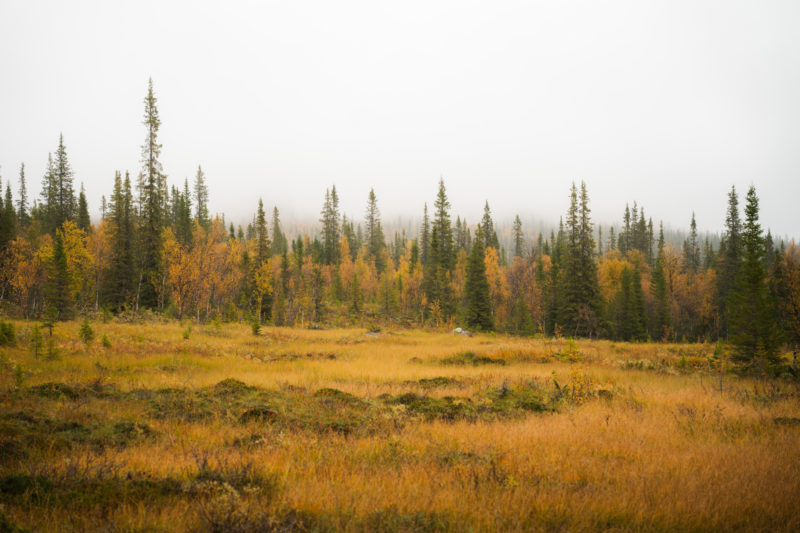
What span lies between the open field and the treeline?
1067 centimetres

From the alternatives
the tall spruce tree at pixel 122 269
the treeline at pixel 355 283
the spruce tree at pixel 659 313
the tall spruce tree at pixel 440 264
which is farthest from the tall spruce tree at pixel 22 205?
the spruce tree at pixel 659 313

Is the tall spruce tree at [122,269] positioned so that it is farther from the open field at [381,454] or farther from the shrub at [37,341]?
the open field at [381,454]

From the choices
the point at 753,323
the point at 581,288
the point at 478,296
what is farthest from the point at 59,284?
the point at 581,288

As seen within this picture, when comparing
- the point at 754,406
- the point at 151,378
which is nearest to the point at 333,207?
the point at 151,378

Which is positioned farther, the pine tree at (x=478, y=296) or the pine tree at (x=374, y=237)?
the pine tree at (x=374, y=237)

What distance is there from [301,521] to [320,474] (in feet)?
4.60

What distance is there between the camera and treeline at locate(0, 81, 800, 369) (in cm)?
2766

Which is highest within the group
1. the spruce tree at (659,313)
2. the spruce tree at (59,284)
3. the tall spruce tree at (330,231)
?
the tall spruce tree at (330,231)

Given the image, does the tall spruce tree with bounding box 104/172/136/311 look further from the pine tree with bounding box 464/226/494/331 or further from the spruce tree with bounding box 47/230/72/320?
the pine tree with bounding box 464/226/494/331

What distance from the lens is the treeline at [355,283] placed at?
2766 cm

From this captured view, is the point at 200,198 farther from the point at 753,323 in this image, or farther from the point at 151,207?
the point at 753,323

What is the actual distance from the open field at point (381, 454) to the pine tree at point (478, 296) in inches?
1329

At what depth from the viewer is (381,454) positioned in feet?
19.4

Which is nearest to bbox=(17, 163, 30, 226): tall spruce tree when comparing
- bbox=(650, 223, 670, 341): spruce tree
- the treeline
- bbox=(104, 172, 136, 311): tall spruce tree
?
the treeline
